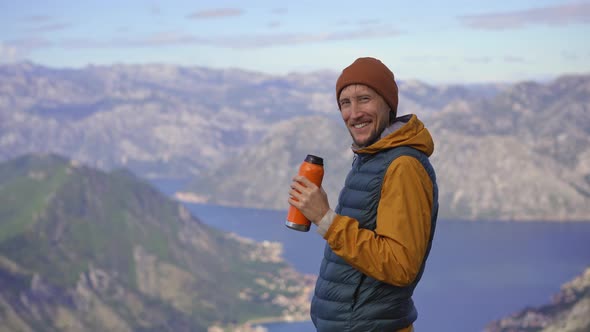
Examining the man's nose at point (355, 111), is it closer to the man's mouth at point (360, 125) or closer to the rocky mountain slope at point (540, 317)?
the man's mouth at point (360, 125)

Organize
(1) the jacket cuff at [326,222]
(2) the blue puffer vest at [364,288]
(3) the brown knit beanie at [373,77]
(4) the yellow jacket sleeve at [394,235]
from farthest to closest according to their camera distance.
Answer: (3) the brown knit beanie at [373,77], (2) the blue puffer vest at [364,288], (1) the jacket cuff at [326,222], (4) the yellow jacket sleeve at [394,235]

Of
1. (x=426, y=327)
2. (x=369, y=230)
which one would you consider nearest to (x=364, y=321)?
(x=369, y=230)

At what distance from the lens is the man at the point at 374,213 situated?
680cm

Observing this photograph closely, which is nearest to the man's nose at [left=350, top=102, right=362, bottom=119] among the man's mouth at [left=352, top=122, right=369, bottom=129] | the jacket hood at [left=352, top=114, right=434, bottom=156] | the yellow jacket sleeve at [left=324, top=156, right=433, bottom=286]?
the man's mouth at [left=352, top=122, right=369, bottom=129]

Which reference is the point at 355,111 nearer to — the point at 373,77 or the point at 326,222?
the point at 373,77

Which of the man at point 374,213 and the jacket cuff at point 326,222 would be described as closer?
the man at point 374,213

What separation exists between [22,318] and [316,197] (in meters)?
206

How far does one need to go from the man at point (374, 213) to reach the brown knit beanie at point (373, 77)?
1 cm

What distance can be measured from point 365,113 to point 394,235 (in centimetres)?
142

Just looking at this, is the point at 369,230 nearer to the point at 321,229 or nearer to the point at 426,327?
the point at 321,229

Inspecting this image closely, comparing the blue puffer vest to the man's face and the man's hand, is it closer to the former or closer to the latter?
the man's face

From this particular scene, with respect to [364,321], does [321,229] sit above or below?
above

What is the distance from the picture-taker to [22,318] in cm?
19512

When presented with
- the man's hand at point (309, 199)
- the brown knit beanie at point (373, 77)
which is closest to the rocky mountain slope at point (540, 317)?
the brown knit beanie at point (373, 77)
